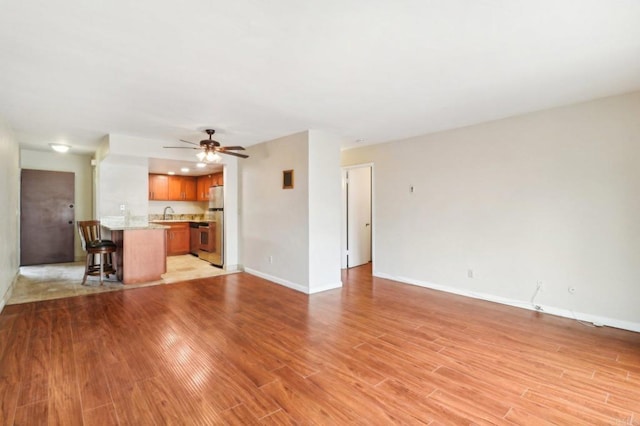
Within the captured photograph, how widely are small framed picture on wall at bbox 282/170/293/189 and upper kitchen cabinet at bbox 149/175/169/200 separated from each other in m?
4.69

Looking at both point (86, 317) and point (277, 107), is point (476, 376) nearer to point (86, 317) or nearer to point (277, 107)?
point (277, 107)

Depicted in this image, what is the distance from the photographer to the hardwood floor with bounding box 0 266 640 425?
1912 mm

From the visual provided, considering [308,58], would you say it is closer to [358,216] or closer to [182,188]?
[358,216]

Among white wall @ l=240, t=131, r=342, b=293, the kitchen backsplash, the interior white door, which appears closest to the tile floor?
white wall @ l=240, t=131, r=342, b=293

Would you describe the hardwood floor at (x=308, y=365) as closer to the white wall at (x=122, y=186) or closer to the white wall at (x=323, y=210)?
the white wall at (x=323, y=210)

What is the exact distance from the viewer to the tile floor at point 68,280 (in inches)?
172

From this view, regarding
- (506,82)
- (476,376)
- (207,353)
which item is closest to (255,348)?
(207,353)

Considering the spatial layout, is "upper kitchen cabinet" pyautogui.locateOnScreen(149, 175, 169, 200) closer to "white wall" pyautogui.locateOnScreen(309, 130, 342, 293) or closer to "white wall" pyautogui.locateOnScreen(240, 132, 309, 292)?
"white wall" pyautogui.locateOnScreen(240, 132, 309, 292)

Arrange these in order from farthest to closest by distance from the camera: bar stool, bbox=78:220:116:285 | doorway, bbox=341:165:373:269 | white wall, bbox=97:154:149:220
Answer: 1. doorway, bbox=341:165:373:269
2. white wall, bbox=97:154:149:220
3. bar stool, bbox=78:220:116:285

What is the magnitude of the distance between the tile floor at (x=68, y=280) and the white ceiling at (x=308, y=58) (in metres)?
2.49

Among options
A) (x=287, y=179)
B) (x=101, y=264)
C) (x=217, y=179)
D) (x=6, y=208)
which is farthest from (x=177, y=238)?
(x=287, y=179)

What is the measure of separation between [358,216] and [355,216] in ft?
0.33

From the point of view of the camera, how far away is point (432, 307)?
3.94 meters

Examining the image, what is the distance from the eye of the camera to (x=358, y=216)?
6469 mm
